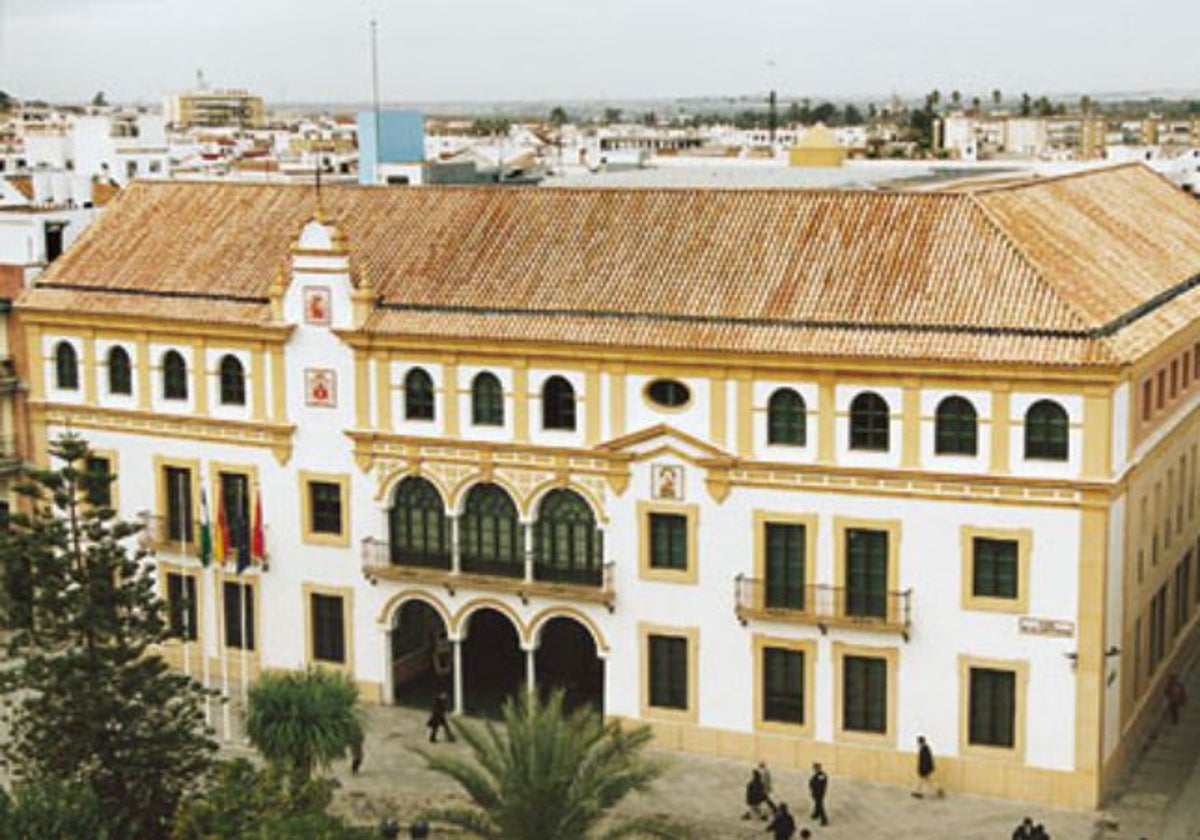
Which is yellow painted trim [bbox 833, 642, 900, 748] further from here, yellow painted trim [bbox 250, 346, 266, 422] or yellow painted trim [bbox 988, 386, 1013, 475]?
yellow painted trim [bbox 250, 346, 266, 422]

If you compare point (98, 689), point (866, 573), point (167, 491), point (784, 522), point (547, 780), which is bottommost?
point (547, 780)

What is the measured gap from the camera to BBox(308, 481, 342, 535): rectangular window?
48281 mm

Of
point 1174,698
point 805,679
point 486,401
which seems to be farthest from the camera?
point 1174,698

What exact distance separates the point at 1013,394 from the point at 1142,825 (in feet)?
31.4

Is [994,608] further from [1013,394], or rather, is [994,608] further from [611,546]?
[611,546]

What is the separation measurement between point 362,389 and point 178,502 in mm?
7003

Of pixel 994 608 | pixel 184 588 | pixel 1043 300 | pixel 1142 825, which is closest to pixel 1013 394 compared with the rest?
pixel 1043 300

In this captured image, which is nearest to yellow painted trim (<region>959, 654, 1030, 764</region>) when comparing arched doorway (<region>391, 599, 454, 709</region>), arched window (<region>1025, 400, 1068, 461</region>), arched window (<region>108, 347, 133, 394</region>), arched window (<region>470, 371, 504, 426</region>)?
arched window (<region>1025, 400, 1068, 461</region>)

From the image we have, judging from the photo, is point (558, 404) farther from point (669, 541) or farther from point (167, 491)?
point (167, 491)

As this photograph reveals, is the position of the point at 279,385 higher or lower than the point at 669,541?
higher

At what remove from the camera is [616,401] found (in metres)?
44.2

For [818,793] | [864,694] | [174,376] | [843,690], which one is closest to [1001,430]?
[864,694]

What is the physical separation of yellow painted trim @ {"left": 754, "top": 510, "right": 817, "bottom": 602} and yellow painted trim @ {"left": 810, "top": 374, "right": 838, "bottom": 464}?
1440 mm

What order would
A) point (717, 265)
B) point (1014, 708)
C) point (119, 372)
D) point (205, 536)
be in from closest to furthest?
1. point (1014, 708)
2. point (717, 265)
3. point (205, 536)
4. point (119, 372)
